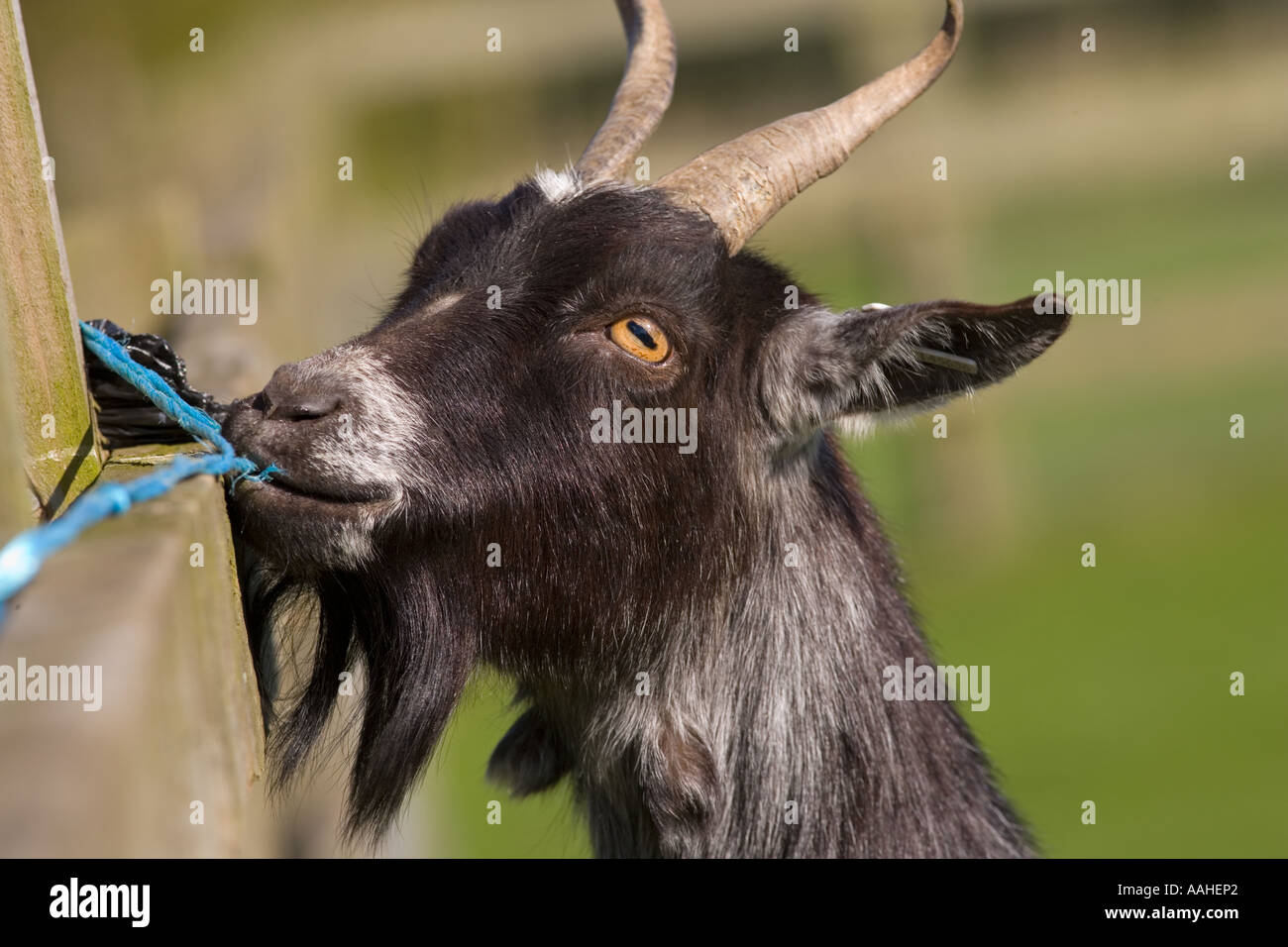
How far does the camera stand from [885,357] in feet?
11.9

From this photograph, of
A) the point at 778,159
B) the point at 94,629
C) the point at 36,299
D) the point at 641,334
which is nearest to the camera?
the point at 94,629

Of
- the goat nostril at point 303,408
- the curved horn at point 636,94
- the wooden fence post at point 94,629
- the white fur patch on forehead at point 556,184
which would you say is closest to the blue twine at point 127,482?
the wooden fence post at point 94,629

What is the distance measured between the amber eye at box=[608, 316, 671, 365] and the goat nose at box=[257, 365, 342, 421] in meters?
0.77

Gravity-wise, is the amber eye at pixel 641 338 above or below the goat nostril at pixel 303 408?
above

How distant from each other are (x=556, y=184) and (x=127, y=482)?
1741mm

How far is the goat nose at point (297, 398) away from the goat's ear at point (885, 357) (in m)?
1.19

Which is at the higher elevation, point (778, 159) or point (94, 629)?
point (778, 159)

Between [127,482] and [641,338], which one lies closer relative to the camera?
[127,482]

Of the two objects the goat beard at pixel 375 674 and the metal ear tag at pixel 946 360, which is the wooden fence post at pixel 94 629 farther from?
the metal ear tag at pixel 946 360

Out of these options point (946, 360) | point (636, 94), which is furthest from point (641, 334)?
point (636, 94)

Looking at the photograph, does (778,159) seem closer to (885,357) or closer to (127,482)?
(885,357)

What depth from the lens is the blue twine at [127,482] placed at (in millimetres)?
1661
